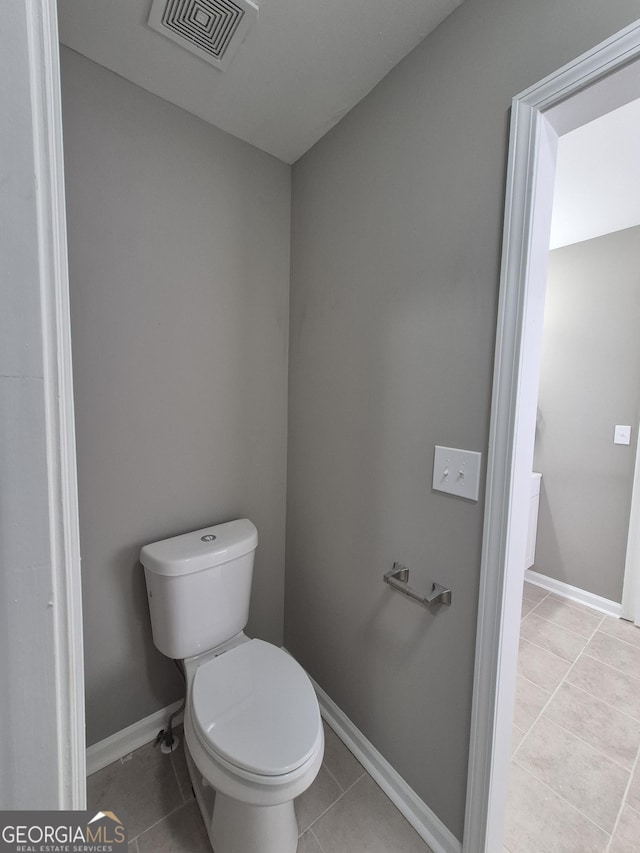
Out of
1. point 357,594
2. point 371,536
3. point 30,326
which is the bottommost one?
point 357,594

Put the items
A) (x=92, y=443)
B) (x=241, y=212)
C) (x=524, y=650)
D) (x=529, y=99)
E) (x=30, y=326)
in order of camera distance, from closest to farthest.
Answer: (x=30, y=326) → (x=529, y=99) → (x=92, y=443) → (x=241, y=212) → (x=524, y=650)

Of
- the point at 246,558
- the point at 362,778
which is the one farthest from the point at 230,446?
the point at 362,778

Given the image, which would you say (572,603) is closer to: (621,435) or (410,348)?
(621,435)

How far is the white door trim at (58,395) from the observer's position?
0.35 meters

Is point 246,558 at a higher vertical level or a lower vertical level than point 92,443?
lower

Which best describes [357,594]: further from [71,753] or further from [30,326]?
[30,326]

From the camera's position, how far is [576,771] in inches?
49.6

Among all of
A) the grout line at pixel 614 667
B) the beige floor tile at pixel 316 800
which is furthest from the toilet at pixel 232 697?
the grout line at pixel 614 667

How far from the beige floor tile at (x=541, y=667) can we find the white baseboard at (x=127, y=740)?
5.37 feet

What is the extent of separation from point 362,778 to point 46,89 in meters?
1.85

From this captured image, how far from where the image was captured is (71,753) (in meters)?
0.39

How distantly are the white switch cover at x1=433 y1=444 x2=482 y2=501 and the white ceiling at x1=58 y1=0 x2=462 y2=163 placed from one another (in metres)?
1.17

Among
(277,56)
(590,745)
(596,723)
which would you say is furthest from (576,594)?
(277,56)

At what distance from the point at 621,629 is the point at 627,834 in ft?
4.17
